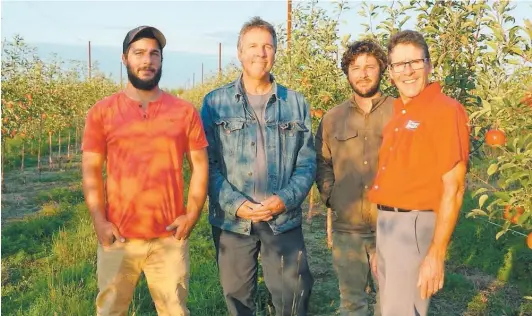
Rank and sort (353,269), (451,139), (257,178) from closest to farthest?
1. (451,139)
2. (257,178)
3. (353,269)

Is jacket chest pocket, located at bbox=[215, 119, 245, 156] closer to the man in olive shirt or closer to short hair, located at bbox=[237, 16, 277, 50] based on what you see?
short hair, located at bbox=[237, 16, 277, 50]

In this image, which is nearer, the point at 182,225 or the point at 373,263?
the point at 182,225

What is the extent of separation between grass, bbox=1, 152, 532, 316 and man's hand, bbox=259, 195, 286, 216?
1486mm

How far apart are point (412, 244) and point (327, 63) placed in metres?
3.95

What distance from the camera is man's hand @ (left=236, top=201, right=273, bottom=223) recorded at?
9.57 feet

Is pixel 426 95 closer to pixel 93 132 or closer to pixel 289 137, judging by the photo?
pixel 289 137

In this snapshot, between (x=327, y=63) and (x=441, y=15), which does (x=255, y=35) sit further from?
(x=327, y=63)

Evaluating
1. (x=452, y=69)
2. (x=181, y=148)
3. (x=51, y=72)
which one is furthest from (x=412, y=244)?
(x=51, y=72)

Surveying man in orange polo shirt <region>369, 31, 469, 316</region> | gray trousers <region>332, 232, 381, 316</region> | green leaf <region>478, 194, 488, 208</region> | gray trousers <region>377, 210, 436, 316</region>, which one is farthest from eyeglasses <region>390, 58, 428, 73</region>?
gray trousers <region>332, 232, 381, 316</region>

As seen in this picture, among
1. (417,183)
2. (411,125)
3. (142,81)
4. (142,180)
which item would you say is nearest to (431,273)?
(417,183)

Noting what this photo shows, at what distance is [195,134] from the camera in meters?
2.79

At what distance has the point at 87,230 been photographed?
20.2 feet

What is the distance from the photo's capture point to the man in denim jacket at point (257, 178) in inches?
118

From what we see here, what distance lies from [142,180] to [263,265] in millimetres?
942
